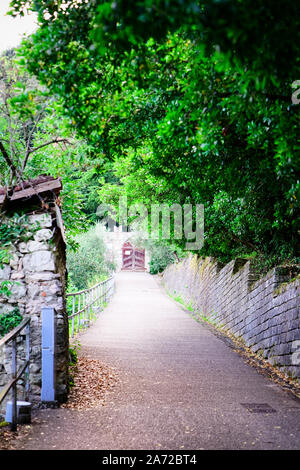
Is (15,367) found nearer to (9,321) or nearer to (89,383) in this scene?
(9,321)

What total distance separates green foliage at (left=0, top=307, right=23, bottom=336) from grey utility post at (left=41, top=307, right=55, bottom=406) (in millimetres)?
346

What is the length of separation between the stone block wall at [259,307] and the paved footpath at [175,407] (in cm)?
55

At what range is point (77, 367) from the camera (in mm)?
7461

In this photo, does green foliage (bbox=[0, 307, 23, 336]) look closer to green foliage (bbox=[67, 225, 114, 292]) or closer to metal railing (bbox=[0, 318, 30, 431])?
metal railing (bbox=[0, 318, 30, 431])

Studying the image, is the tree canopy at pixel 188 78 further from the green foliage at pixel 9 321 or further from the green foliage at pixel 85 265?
the green foliage at pixel 85 265

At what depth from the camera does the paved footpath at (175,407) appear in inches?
169

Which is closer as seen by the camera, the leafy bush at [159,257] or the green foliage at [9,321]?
the green foliage at [9,321]

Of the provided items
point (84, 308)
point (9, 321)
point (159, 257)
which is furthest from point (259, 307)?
point (159, 257)

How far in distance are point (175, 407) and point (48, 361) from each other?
1.74m

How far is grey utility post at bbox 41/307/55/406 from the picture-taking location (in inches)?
211

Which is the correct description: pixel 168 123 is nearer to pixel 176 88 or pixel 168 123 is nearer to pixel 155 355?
pixel 176 88

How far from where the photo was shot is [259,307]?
30.7 ft

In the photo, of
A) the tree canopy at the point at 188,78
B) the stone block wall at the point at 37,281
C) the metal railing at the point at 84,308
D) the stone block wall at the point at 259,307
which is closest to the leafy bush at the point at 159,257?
the metal railing at the point at 84,308

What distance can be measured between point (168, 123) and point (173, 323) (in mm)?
10583
